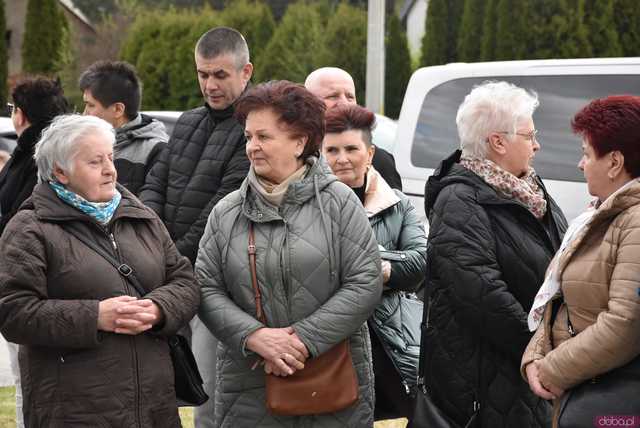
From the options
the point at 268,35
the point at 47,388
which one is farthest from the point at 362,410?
the point at 268,35

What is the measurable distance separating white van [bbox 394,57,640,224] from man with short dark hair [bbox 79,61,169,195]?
7.30 ft

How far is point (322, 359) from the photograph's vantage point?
158 inches

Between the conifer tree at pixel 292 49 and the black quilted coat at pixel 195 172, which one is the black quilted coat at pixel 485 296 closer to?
the black quilted coat at pixel 195 172

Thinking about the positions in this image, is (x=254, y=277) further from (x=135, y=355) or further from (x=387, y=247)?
(x=387, y=247)

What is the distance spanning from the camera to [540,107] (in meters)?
7.23

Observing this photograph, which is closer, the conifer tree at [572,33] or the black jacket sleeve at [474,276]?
the black jacket sleeve at [474,276]

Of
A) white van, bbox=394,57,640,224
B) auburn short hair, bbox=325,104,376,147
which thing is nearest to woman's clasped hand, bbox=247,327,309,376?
auburn short hair, bbox=325,104,376,147

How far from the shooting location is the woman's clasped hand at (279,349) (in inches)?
155

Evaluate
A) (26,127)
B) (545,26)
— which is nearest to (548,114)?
(26,127)

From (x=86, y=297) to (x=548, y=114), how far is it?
418 centimetres

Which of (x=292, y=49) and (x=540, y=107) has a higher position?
(x=540, y=107)

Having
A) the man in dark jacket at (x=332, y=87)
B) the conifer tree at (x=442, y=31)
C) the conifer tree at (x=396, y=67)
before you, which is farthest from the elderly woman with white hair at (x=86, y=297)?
the conifer tree at (x=396, y=67)

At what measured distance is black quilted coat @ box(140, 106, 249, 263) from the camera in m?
5.00

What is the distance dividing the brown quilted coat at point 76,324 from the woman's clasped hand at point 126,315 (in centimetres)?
4
